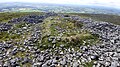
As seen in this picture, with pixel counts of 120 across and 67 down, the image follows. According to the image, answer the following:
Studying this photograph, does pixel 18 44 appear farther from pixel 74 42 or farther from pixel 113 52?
pixel 113 52

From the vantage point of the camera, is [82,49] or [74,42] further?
[74,42]

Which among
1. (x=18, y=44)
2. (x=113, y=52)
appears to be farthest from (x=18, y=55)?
(x=113, y=52)

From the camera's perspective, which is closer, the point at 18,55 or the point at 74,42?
the point at 18,55

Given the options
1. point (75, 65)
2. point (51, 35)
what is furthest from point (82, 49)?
point (51, 35)

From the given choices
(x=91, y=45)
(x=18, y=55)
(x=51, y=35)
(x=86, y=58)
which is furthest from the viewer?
(x=51, y=35)

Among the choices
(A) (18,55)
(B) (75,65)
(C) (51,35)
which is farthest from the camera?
(C) (51,35)

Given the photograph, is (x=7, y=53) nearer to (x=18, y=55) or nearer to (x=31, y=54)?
(x=18, y=55)

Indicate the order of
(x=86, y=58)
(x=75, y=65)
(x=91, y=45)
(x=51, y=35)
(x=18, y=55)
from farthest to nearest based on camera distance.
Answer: (x=51, y=35)
(x=91, y=45)
(x=18, y=55)
(x=86, y=58)
(x=75, y=65)

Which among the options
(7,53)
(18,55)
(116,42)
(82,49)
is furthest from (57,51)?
(116,42)
